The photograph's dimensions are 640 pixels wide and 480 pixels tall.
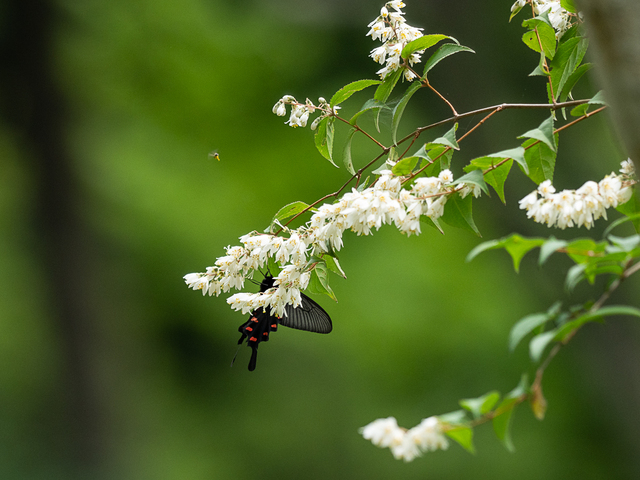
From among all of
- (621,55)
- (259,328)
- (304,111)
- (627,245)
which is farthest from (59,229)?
(621,55)

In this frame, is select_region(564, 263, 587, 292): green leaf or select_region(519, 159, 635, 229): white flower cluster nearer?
select_region(564, 263, 587, 292): green leaf

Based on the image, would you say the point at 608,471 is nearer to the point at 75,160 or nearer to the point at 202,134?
the point at 202,134

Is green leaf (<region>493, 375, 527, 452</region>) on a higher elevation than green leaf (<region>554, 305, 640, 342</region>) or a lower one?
lower

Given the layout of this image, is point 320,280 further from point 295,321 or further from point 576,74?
point 576,74

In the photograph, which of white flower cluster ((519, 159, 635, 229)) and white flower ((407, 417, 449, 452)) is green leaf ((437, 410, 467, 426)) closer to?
white flower ((407, 417, 449, 452))

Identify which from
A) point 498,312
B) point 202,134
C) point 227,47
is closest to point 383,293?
point 498,312

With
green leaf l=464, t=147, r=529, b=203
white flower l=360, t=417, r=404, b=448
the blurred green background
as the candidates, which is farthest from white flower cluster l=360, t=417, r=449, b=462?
the blurred green background
